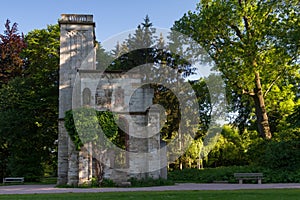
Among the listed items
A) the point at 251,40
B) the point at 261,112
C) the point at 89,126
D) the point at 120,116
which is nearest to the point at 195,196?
the point at 89,126

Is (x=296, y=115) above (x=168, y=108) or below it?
below

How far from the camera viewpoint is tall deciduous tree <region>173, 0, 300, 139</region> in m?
22.9

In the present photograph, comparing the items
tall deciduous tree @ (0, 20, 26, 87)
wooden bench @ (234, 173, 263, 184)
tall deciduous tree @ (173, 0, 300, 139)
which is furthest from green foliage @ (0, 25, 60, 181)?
wooden bench @ (234, 173, 263, 184)

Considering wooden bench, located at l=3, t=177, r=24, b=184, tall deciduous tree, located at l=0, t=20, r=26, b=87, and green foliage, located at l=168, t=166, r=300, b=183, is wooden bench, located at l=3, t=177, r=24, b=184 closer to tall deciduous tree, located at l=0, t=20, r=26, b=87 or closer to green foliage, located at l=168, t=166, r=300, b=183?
tall deciduous tree, located at l=0, t=20, r=26, b=87

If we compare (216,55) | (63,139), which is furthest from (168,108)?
(63,139)

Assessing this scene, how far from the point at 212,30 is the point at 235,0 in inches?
97.1

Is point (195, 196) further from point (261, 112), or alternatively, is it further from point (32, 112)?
point (32, 112)

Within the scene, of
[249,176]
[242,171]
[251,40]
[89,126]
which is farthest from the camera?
[251,40]

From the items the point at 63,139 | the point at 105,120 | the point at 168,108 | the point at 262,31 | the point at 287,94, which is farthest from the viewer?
the point at 168,108

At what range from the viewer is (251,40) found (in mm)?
23047

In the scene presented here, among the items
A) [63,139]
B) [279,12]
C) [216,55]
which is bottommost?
[63,139]

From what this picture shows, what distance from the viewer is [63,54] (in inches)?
838

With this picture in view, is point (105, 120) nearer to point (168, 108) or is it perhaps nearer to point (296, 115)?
point (296, 115)

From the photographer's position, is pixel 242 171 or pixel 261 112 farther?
pixel 261 112
